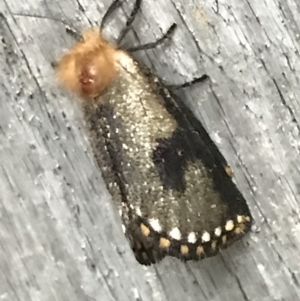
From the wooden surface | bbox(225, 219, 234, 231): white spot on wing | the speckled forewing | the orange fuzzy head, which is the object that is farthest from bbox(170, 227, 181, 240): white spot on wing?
the orange fuzzy head

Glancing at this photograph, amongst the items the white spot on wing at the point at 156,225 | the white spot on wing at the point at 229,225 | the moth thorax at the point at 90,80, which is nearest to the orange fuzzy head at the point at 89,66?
the moth thorax at the point at 90,80

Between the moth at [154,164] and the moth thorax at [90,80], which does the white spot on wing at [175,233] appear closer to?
the moth at [154,164]

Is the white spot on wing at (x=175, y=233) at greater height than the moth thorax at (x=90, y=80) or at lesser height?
lesser

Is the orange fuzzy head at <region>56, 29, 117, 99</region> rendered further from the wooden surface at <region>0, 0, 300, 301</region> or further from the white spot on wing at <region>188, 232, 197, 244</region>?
the white spot on wing at <region>188, 232, 197, 244</region>

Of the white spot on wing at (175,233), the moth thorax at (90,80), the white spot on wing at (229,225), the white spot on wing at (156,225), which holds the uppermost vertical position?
the moth thorax at (90,80)

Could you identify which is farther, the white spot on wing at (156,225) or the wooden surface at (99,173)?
the wooden surface at (99,173)

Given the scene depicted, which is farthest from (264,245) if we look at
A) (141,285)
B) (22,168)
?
(22,168)

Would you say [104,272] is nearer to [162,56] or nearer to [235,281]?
[235,281]
